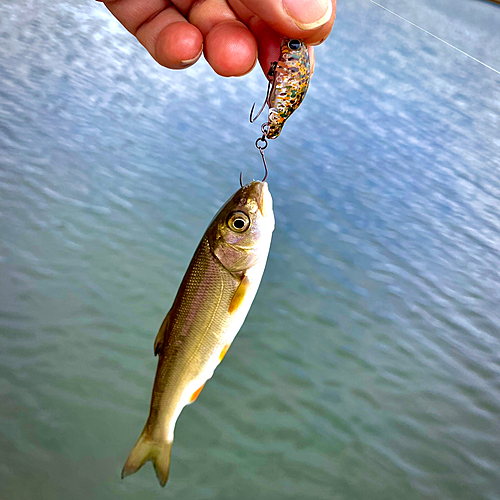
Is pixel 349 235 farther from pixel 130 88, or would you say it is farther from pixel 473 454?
pixel 130 88

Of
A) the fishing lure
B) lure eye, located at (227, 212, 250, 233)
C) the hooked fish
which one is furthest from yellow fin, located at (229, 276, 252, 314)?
the fishing lure

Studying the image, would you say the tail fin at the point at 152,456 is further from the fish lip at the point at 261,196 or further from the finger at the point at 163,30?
the finger at the point at 163,30

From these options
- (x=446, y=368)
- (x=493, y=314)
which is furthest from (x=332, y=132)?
(x=446, y=368)

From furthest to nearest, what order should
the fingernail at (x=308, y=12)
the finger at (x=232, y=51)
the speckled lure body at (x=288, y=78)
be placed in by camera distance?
the finger at (x=232, y=51)
the speckled lure body at (x=288, y=78)
the fingernail at (x=308, y=12)

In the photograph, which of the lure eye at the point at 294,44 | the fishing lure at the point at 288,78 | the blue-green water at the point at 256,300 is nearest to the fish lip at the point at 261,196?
the fishing lure at the point at 288,78

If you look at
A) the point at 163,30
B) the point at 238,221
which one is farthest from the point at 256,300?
the point at 238,221

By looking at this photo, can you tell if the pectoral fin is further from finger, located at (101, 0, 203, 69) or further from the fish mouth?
finger, located at (101, 0, 203, 69)

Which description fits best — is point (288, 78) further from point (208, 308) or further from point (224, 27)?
point (208, 308)
